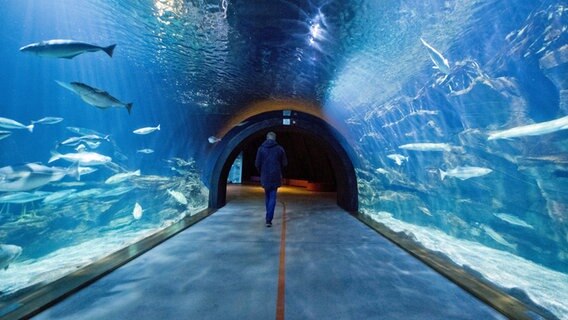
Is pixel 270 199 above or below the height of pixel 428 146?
below

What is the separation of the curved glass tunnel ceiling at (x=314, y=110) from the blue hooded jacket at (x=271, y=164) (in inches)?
61.5

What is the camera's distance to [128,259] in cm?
376

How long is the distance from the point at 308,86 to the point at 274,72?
1.06m

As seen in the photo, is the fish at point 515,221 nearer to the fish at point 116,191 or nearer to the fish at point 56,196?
the fish at point 116,191

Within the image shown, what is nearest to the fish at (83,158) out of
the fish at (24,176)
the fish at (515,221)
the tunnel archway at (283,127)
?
the fish at (24,176)

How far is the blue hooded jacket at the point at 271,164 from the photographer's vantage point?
19.6 ft

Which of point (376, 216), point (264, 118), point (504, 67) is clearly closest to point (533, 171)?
point (504, 67)

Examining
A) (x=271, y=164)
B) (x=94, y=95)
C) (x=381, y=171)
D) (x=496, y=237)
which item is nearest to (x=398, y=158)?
(x=381, y=171)

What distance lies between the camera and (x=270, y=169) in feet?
19.7

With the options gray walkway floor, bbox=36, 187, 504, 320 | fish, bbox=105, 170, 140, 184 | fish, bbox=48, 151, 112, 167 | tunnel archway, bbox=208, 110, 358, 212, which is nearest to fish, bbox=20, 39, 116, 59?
gray walkway floor, bbox=36, 187, 504, 320

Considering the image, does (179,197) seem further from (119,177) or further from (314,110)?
(314,110)

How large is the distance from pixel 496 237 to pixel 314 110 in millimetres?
6324

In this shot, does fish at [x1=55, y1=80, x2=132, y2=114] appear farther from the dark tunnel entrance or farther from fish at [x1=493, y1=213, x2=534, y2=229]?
the dark tunnel entrance

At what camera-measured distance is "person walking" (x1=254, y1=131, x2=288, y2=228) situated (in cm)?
598
